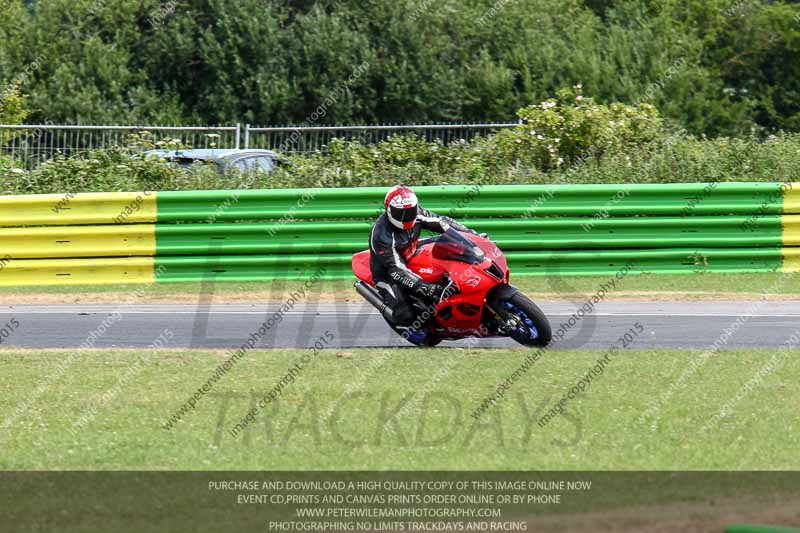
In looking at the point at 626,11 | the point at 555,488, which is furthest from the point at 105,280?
the point at 626,11

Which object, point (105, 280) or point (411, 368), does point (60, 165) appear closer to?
point (105, 280)

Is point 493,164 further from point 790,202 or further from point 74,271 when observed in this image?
point 74,271

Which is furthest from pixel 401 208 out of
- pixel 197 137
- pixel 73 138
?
pixel 197 137

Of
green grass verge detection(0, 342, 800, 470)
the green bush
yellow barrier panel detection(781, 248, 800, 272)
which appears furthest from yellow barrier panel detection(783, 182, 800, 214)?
green grass verge detection(0, 342, 800, 470)

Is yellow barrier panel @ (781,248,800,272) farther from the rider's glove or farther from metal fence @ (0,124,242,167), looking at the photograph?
metal fence @ (0,124,242,167)

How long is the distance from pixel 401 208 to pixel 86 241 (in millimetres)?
6428

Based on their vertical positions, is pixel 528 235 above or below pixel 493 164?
below

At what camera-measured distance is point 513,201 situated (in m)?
16.4

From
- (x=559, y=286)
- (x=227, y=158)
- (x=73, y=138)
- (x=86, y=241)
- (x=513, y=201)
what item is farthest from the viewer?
(x=73, y=138)

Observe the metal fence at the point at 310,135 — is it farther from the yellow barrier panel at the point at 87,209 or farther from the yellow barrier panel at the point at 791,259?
the yellow barrier panel at the point at 791,259

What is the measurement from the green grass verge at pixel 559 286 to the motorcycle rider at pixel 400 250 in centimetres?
400

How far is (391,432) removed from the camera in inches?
327

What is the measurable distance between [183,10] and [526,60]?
388 inches

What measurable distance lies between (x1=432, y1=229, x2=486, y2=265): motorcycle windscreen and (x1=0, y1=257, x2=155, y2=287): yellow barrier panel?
238 inches
